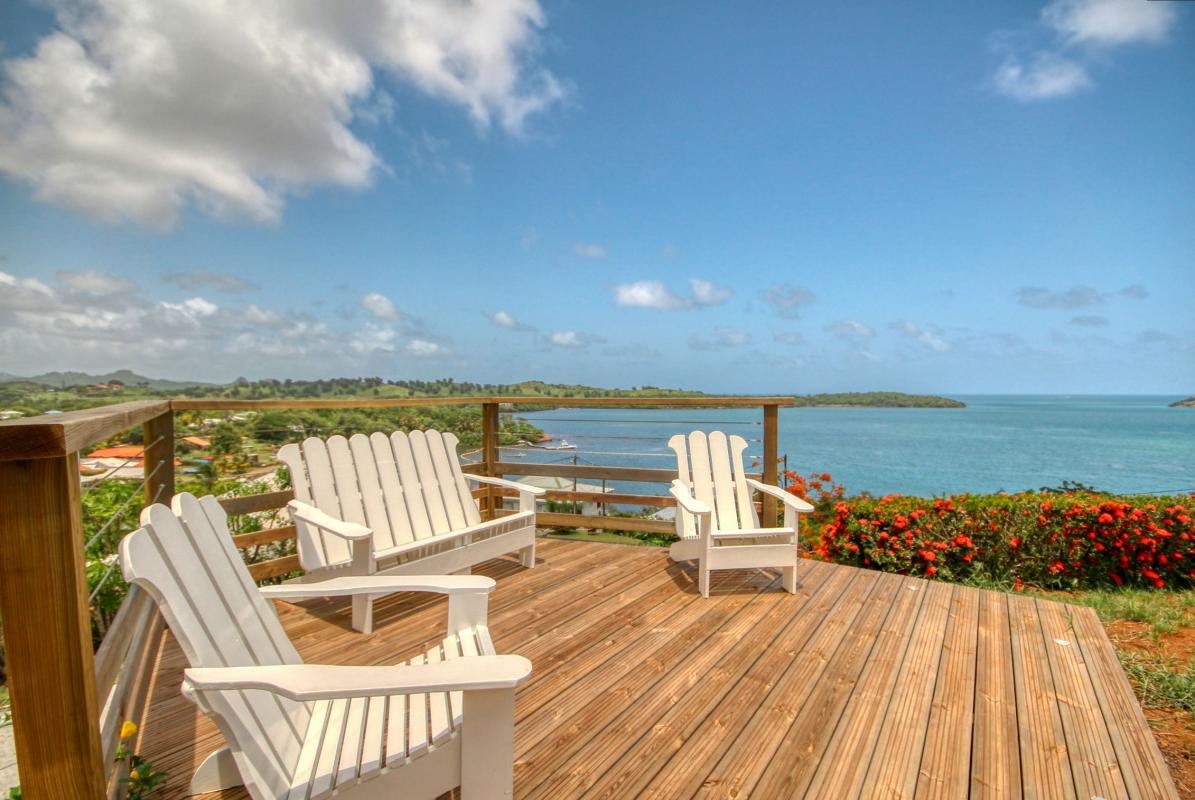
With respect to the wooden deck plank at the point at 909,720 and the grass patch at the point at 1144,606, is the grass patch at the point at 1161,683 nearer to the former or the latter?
the grass patch at the point at 1144,606

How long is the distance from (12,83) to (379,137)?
12433 mm

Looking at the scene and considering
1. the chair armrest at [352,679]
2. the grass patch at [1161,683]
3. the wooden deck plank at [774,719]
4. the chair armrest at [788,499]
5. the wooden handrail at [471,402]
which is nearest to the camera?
the chair armrest at [352,679]

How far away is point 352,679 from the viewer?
3.61 feet

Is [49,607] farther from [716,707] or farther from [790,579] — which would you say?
[790,579]

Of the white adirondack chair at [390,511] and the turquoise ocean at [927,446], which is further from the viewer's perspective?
the turquoise ocean at [927,446]

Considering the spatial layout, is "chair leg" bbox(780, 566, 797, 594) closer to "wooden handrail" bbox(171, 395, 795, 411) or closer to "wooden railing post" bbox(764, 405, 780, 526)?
"wooden railing post" bbox(764, 405, 780, 526)

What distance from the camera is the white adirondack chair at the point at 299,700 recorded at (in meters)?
1.10

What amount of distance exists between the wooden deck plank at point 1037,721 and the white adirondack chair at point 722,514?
113 centimetres

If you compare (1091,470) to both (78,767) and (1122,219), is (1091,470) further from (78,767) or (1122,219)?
(78,767)

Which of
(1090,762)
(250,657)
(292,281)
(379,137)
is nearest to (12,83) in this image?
→ (292,281)

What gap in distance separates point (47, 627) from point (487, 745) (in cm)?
86

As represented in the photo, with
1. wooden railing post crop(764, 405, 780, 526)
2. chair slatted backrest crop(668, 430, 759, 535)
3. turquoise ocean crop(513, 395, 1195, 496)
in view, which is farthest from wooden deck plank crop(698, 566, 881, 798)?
turquoise ocean crop(513, 395, 1195, 496)

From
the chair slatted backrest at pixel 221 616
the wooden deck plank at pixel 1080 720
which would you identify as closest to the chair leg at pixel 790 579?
the wooden deck plank at pixel 1080 720

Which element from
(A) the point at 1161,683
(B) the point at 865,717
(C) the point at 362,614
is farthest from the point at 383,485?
(A) the point at 1161,683
